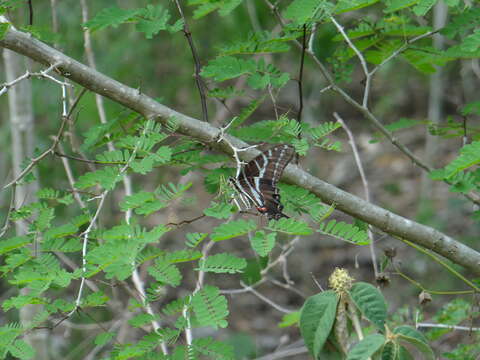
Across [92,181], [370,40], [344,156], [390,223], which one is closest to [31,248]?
[92,181]

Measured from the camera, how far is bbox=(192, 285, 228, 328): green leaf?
1.75m

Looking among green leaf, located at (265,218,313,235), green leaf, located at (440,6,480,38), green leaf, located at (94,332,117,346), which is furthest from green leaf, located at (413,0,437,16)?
green leaf, located at (94,332,117,346)

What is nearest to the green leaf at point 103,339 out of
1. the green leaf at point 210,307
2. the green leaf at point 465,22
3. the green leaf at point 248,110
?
the green leaf at point 210,307

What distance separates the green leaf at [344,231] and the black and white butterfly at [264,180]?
0.15 meters

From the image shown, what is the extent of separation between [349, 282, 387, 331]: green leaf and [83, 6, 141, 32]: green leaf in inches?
51.6

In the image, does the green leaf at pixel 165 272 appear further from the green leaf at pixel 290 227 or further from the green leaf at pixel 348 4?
the green leaf at pixel 348 4

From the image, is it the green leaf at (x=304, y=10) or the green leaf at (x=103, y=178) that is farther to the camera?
the green leaf at (x=304, y=10)

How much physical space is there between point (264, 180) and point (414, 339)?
69 cm

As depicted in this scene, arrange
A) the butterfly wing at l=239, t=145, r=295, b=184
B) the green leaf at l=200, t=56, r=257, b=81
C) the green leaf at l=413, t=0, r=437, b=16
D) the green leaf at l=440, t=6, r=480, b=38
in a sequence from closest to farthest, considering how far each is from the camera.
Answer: the butterfly wing at l=239, t=145, r=295, b=184 → the green leaf at l=413, t=0, r=437, b=16 → the green leaf at l=200, t=56, r=257, b=81 → the green leaf at l=440, t=6, r=480, b=38

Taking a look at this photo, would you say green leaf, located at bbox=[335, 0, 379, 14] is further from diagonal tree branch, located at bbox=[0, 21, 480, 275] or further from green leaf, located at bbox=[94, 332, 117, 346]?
green leaf, located at bbox=[94, 332, 117, 346]

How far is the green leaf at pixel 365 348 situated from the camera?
166 centimetres

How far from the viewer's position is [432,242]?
86.7 inches

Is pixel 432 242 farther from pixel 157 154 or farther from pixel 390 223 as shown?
pixel 157 154

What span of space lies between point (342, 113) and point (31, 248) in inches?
302
